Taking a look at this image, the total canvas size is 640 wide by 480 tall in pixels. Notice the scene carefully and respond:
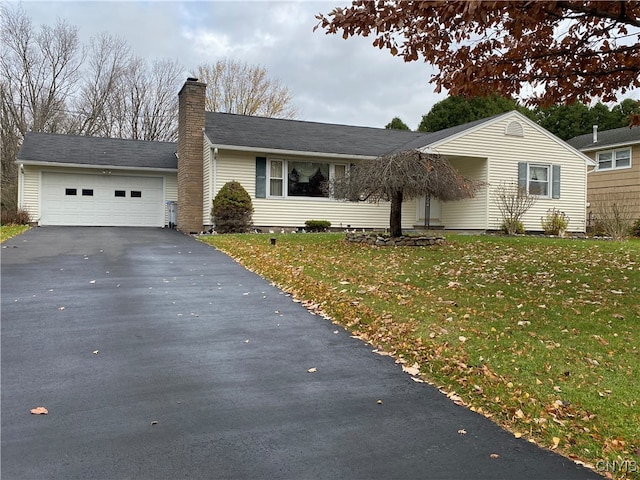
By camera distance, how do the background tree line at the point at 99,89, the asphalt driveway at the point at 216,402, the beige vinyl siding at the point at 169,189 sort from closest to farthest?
1. the asphalt driveway at the point at 216,402
2. the beige vinyl siding at the point at 169,189
3. the background tree line at the point at 99,89

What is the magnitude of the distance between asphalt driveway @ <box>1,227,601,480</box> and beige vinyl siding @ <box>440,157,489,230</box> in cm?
1315

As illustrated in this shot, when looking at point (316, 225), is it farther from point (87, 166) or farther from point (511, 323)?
point (511, 323)

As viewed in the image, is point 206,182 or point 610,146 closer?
point 206,182

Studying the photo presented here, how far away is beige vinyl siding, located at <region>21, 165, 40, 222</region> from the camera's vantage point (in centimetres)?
1912

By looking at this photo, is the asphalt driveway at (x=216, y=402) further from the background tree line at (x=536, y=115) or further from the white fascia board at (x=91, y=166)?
the background tree line at (x=536, y=115)

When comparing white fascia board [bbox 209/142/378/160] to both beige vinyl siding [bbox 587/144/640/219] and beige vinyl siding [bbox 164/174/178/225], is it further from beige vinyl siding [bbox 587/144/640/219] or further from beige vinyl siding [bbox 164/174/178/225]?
beige vinyl siding [bbox 587/144/640/219]

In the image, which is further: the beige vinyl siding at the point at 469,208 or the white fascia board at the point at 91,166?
the white fascia board at the point at 91,166

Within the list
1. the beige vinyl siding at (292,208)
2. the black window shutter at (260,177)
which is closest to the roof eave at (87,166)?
the beige vinyl siding at (292,208)

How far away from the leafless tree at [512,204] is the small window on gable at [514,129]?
1.90 metres

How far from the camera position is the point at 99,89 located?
1357 inches

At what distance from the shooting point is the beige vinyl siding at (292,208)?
16938mm

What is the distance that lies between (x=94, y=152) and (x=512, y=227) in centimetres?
1672

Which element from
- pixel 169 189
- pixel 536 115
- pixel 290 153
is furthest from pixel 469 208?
pixel 536 115

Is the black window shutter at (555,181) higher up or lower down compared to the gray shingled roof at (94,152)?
lower down
